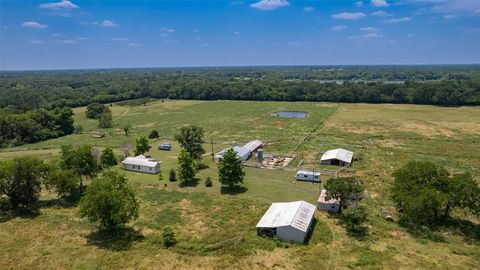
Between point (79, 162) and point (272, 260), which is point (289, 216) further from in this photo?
point (79, 162)

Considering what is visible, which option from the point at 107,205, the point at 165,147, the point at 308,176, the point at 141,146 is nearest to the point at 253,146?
the point at 165,147

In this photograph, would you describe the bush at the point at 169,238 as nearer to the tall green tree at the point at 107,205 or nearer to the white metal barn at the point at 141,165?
the tall green tree at the point at 107,205

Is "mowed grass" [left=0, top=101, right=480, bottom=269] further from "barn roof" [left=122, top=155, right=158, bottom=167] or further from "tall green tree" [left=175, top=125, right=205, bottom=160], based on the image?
"tall green tree" [left=175, top=125, right=205, bottom=160]

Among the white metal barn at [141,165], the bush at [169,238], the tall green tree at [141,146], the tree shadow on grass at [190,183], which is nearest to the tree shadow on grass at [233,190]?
the tree shadow on grass at [190,183]

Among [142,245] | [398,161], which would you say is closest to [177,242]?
[142,245]

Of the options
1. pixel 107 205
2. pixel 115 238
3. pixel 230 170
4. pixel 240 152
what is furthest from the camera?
pixel 240 152

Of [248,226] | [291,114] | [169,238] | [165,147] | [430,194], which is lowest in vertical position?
[248,226]

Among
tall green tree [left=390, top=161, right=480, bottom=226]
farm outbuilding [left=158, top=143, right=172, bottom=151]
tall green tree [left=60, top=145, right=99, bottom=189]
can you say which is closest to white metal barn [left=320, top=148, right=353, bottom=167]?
tall green tree [left=390, top=161, right=480, bottom=226]
